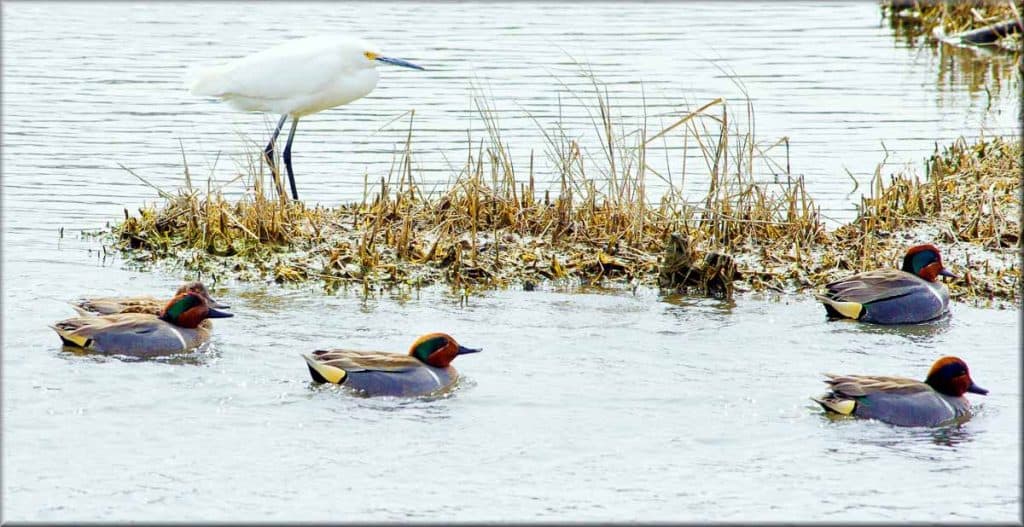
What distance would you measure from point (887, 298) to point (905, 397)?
6.67 ft

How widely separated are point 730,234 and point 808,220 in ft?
2.01

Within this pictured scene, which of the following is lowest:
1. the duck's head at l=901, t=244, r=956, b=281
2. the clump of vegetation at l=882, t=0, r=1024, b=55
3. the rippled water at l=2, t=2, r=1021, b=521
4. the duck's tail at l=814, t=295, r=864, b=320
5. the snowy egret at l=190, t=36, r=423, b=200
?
the rippled water at l=2, t=2, r=1021, b=521

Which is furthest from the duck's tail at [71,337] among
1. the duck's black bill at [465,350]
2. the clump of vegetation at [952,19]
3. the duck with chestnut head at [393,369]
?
the clump of vegetation at [952,19]

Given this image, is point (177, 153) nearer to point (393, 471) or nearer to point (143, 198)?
point (143, 198)

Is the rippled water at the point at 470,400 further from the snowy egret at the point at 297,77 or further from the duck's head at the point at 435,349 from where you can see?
the snowy egret at the point at 297,77

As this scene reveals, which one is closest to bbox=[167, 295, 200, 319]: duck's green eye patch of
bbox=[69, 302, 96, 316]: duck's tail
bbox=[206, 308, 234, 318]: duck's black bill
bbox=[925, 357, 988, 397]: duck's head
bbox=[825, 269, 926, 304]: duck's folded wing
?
bbox=[206, 308, 234, 318]: duck's black bill

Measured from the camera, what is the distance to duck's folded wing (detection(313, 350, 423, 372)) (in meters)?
8.20

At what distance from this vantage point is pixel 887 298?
388 inches

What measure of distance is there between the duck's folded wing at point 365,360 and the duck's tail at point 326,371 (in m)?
0.03

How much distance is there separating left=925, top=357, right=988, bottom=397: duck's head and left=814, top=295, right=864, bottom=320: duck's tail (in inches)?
66.0

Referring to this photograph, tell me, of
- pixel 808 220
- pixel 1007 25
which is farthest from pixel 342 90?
pixel 1007 25

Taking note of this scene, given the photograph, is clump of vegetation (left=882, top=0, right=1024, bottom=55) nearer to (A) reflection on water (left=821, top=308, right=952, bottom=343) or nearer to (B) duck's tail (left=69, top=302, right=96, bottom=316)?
(A) reflection on water (left=821, top=308, right=952, bottom=343)

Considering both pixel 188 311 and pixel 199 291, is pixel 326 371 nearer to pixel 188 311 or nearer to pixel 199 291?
pixel 188 311

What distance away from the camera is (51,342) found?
9.02m
